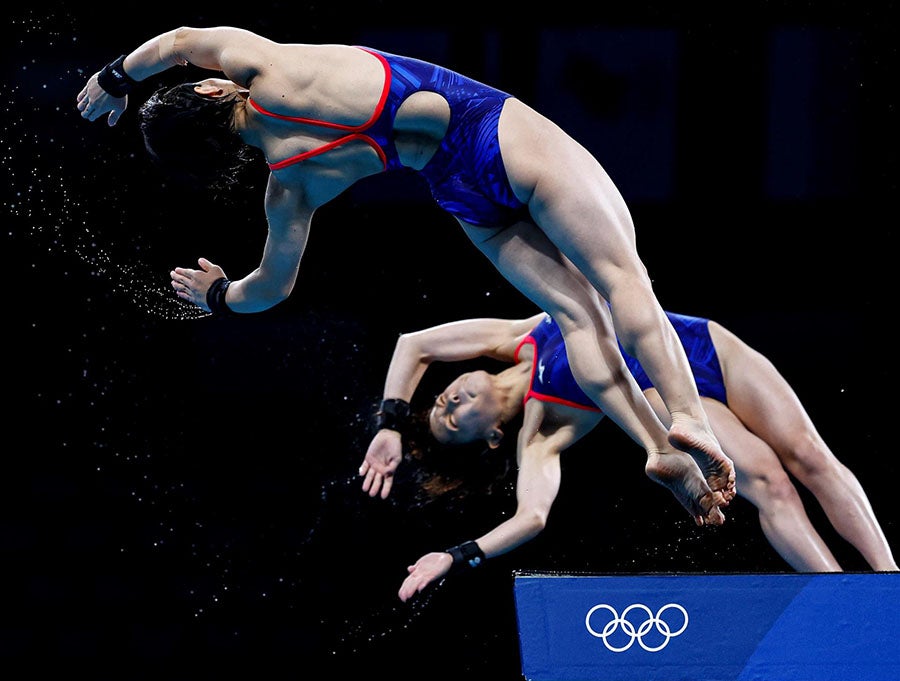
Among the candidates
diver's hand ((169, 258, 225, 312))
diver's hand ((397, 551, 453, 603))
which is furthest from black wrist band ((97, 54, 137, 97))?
diver's hand ((397, 551, 453, 603))

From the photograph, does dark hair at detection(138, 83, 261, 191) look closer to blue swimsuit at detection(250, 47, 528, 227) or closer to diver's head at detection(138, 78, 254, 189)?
diver's head at detection(138, 78, 254, 189)

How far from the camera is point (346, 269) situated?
15.3 ft

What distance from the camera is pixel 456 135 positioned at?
3.09 meters

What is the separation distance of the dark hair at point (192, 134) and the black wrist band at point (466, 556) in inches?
60.5

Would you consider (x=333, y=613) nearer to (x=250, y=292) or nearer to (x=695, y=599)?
(x=250, y=292)

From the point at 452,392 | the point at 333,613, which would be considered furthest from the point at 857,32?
the point at 333,613

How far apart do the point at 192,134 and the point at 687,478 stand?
5.24 ft

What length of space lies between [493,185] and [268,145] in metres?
0.63

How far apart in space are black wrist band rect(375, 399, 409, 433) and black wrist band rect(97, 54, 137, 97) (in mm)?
1419

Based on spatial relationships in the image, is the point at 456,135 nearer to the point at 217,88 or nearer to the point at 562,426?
the point at 217,88

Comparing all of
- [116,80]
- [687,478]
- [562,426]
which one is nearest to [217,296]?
[116,80]

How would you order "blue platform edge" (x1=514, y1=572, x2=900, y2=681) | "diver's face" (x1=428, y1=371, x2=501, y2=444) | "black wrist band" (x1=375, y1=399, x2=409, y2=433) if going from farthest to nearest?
"diver's face" (x1=428, y1=371, x2=501, y2=444) < "black wrist band" (x1=375, y1=399, x2=409, y2=433) < "blue platform edge" (x1=514, y1=572, x2=900, y2=681)

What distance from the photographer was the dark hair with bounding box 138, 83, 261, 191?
10.1 ft

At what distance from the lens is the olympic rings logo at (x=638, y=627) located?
290 centimetres
